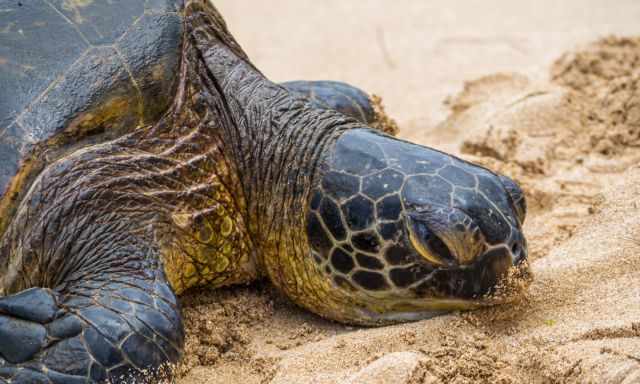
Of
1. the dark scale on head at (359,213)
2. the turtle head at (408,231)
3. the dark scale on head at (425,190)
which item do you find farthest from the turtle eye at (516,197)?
the dark scale on head at (359,213)

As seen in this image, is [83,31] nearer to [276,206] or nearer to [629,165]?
[276,206]

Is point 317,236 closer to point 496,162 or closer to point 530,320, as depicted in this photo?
point 530,320

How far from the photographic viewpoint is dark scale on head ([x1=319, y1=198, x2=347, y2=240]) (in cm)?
263

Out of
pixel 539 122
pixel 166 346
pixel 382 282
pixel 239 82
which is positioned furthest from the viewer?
pixel 539 122

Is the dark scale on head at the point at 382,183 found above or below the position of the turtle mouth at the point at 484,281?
above

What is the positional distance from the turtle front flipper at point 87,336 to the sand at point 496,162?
0.70 ft

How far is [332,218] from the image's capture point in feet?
8.70

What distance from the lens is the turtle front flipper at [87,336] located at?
2129 millimetres

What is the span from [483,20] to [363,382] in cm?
497

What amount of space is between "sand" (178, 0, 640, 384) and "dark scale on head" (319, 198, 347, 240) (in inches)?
13.8

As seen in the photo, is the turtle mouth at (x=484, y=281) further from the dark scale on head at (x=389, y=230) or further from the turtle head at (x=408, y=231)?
the dark scale on head at (x=389, y=230)

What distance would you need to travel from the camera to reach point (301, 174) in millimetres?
2811

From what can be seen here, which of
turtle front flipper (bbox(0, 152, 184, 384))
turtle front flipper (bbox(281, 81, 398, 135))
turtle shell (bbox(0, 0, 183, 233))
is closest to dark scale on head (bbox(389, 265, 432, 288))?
turtle front flipper (bbox(0, 152, 184, 384))

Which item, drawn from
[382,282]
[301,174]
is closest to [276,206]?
[301,174]
